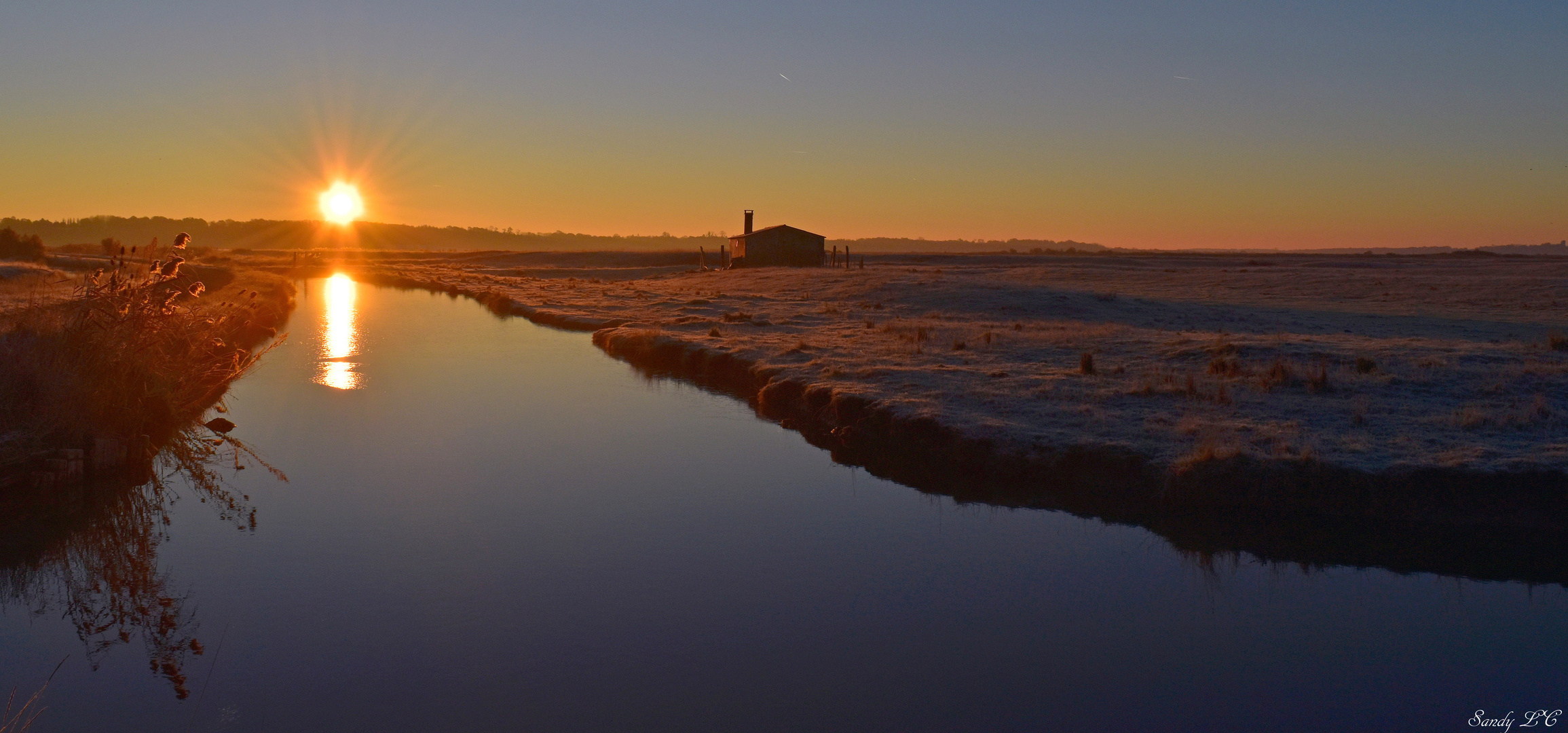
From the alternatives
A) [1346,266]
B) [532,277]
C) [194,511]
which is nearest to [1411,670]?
[194,511]

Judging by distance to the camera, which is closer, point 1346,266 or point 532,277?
point 1346,266

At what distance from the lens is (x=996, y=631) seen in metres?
10.3

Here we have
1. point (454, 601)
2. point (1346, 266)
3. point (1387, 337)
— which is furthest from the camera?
point (1346, 266)

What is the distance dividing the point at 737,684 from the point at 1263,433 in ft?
32.6

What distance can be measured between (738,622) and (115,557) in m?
7.30

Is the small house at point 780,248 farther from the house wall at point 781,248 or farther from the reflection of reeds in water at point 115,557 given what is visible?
the reflection of reeds in water at point 115,557

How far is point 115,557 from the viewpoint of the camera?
12.3 meters

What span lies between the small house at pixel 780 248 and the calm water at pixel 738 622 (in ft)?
171

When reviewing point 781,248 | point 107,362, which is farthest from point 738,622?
point 781,248

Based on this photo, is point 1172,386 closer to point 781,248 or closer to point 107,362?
point 107,362

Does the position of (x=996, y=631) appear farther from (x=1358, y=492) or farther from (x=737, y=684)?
(x=1358, y=492)

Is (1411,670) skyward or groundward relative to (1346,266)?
groundward

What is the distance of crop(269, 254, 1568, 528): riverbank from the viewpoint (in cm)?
1391

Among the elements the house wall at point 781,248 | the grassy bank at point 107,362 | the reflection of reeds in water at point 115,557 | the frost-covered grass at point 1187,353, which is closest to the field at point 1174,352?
the frost-covered grass at point 1187,353
